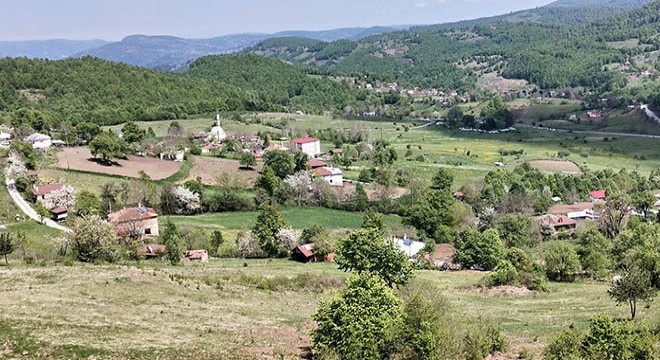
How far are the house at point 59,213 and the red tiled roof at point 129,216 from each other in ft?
23.0

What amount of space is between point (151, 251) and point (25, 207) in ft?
76.9

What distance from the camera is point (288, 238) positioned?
54.7 metres

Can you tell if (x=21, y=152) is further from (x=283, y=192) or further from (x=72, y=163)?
(x=283, y=192)

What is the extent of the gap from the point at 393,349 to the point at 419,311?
2027 millimetres

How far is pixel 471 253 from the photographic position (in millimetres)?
51312

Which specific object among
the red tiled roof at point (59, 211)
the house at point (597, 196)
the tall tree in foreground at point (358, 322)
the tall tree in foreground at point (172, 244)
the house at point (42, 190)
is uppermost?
the tall tree in foreground at point (358, 322)

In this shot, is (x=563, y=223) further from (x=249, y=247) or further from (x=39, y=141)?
(x=39, y=141)

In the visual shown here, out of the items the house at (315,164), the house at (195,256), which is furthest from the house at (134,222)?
the house at (315,164)

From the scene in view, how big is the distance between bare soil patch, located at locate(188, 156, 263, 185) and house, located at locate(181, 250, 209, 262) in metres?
31.6

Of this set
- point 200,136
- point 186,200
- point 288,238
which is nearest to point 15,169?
point 186,200

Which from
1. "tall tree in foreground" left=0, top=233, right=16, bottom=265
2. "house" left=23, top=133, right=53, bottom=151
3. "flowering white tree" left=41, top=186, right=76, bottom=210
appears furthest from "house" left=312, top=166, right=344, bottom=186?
"tall tree in foreground" left=0, top=233, right=16, bottom=265

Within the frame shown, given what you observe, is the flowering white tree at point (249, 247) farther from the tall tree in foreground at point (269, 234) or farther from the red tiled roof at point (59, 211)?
the red tiled roof at point (59, 211)

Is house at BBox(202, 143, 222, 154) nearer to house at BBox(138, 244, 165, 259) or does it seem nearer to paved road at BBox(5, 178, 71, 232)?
paved road at BBox(5, 178, 71, 232)

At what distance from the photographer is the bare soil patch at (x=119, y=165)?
82.3 m
